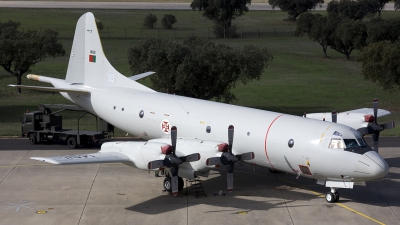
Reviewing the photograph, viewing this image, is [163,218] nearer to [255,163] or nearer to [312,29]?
[255,163]

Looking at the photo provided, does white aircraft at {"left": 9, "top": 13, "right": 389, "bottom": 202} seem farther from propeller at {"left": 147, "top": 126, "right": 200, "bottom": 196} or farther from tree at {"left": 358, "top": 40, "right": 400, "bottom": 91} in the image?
tree at {"left": 358, "top": 40, "right": 400, "bottom": 91}

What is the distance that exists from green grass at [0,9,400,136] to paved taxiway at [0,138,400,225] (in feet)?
48.2

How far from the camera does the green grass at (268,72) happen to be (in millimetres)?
61375

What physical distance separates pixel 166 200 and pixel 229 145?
3.83m

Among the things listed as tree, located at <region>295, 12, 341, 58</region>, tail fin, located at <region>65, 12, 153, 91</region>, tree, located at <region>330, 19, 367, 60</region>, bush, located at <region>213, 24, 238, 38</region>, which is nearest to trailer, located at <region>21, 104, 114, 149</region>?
tail fin, located at <region>65, 12, 153, 91</region>

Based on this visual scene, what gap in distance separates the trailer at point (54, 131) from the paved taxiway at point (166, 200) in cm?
506

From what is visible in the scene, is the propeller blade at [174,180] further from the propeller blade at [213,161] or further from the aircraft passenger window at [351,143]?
the aircraft passenger window at [351,143]

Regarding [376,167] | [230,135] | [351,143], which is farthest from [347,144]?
[230,135]

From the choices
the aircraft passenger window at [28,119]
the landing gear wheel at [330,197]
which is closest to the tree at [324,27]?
the aircraft passenger window at [28,119]

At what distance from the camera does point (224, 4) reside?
10856cm

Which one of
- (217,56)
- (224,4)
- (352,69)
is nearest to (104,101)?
(217,56)

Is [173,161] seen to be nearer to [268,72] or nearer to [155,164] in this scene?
[155,164]

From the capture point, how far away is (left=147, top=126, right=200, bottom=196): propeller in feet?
82.2

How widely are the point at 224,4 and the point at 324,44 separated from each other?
2412 centimetres
